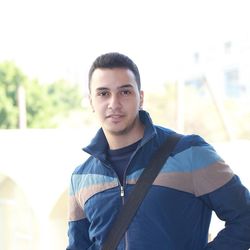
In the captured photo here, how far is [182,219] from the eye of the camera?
5.38 feet

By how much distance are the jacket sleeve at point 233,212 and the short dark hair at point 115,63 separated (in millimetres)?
581

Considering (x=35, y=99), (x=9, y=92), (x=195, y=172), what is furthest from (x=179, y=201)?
(x=35, y=99)

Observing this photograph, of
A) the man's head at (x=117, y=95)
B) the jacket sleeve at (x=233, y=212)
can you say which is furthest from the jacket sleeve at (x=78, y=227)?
the jacket sleeve at (x=233, y=212)

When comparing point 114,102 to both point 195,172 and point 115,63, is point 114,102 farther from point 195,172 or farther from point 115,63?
point 195,172

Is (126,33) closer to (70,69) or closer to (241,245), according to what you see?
(70,69)

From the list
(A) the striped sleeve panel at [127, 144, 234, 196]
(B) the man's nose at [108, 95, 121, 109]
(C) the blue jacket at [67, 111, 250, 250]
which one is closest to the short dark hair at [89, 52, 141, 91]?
(B) the man's nose at [108, 95, 121, 109]

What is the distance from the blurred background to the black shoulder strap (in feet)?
3.37

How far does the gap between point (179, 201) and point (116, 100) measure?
482mm

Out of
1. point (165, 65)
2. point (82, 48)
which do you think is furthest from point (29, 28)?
point (165, 65)

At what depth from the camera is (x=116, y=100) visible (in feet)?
5.84

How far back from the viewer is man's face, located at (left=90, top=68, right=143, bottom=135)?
5.83 ft

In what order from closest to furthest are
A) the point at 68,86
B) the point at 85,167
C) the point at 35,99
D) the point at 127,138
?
the point at 127,138, the point at 85,167, the point at 35,99, the point at 68,86

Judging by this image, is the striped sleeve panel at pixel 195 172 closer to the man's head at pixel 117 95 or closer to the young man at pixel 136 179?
the young man at pixel 136 179

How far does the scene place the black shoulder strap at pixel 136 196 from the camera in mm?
1674
